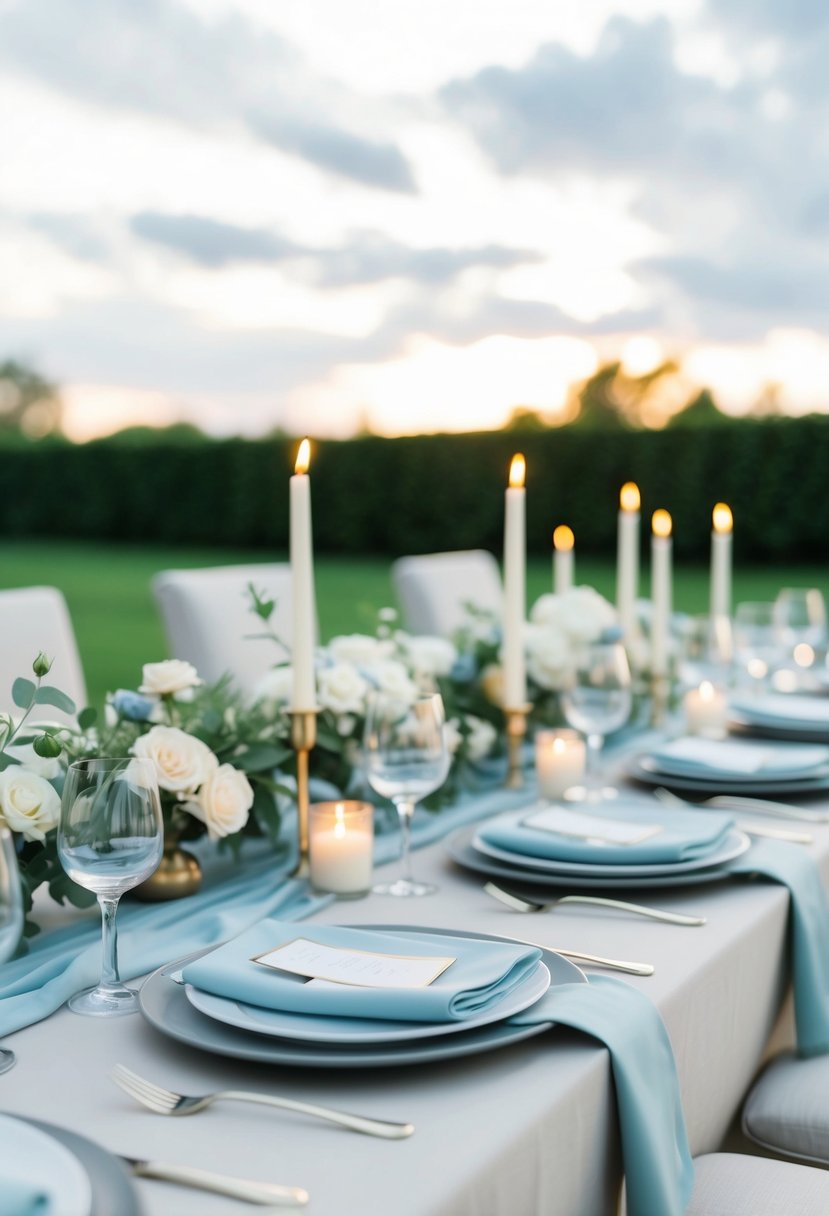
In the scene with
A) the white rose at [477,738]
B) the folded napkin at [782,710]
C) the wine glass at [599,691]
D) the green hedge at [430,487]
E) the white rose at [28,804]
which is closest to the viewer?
the white rose at [28,804]

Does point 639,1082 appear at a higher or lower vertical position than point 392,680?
lower

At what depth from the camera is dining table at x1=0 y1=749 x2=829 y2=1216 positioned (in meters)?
0.75

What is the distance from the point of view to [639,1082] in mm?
943

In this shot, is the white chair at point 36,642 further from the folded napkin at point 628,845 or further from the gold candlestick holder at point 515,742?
the folded napkin at point 628,845

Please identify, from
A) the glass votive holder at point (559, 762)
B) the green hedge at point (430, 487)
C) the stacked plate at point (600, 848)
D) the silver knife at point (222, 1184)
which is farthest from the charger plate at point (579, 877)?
the green hedge at point (430, 487)

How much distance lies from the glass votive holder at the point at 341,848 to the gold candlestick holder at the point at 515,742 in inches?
21.4

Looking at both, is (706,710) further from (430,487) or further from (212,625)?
(430,487)

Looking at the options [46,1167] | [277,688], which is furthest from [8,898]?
[277,688]

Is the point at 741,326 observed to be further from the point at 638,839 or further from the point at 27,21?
the point at 638,839

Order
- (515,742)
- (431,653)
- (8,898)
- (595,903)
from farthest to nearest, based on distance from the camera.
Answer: (431,653) → (515,742) → (595,903) → (8,898)

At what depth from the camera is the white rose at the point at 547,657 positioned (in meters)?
2.11

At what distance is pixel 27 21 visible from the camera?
14273 mm

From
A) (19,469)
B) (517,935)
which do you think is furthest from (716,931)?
(19,469)

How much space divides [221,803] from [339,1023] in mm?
440
